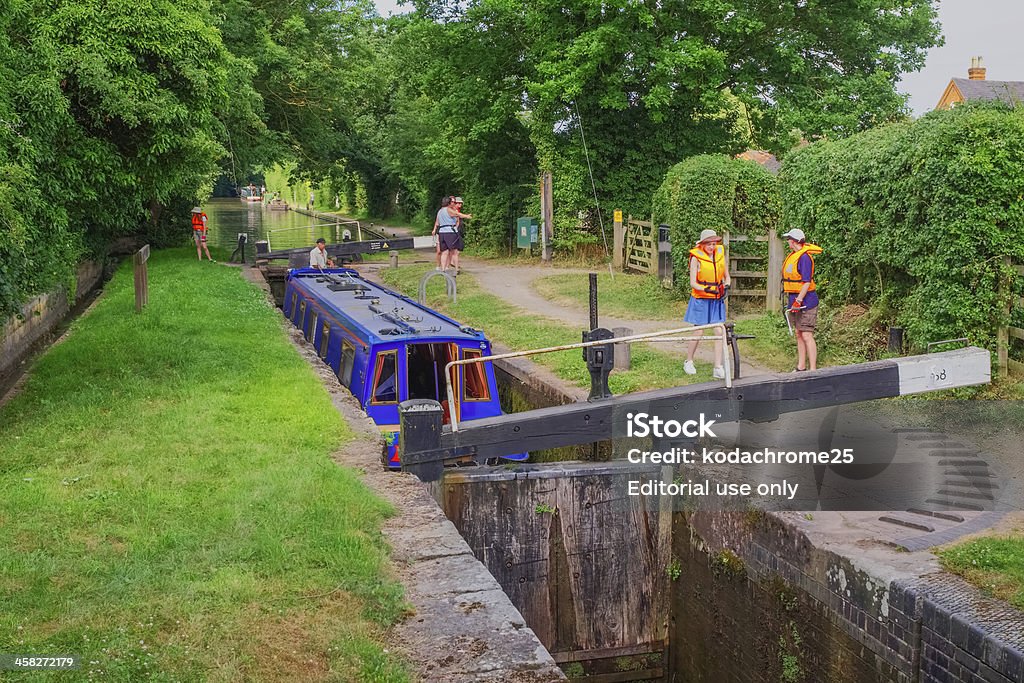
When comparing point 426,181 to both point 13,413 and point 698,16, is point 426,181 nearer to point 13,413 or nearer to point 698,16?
Answer: point 698,16

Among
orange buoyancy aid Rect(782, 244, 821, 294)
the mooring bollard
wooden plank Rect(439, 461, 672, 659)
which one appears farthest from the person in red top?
wooden plank Rect(439, 461, 672, 659)

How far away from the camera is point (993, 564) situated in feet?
17.9

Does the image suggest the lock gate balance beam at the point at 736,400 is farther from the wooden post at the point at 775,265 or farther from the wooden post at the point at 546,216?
the wooden post at the point at 546,216

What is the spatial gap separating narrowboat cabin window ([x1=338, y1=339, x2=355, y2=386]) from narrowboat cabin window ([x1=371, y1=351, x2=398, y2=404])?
1094mm

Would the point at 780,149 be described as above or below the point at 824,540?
above

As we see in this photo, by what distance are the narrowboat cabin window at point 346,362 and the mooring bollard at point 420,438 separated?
4191mm

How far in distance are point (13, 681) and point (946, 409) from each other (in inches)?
319

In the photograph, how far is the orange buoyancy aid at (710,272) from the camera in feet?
33.5

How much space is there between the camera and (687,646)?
783cm

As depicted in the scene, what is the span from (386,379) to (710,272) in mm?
3681

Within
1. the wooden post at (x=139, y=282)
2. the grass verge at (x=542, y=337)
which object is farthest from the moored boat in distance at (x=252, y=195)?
the wooden post at (x=139, y=282)

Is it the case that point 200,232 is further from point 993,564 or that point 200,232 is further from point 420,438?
point 993,564

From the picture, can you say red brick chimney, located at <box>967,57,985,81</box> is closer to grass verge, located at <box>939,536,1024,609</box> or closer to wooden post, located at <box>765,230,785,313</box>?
wooden post, located at <box>765,230,785,313</box>

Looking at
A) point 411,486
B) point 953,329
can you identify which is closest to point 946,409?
point 953,329
